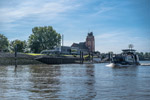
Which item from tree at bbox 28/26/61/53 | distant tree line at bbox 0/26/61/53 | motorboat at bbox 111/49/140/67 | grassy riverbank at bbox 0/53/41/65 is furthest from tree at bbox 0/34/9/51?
motorboat at bbox 111/49/140/67

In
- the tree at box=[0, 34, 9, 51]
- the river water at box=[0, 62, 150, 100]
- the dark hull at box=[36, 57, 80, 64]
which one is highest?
the tree at box=[0, 34, 9, 51]

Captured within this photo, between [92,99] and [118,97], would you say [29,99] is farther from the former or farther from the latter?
[118,97]

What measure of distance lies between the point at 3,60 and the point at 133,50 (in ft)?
170

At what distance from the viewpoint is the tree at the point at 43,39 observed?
138 m

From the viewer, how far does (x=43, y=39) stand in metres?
143

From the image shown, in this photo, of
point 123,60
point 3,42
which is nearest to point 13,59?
point 123,60

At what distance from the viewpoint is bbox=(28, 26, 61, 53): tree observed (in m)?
138

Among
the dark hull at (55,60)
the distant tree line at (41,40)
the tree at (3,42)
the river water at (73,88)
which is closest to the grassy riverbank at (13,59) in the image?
the dark hull at (55,60)

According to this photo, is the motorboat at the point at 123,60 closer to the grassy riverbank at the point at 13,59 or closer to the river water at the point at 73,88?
the grassy riverbank at the point at 13,59

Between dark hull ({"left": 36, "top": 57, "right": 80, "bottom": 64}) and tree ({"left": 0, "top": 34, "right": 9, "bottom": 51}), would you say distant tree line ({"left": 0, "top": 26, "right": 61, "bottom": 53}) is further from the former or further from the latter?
dark hull ({"left": 36, "top": 57, "right": 80, "bottom": 64})

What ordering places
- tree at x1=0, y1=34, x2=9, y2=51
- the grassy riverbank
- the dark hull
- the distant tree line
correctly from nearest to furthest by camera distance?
the grassy riverbank, the dark hull, tree at x1=0, y1=34, x2=9, y2=51, the distant tree line

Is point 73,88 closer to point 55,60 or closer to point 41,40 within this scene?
point 55,60

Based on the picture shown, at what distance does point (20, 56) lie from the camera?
253 feet

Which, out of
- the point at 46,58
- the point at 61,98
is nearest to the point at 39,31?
the point at 46,58
